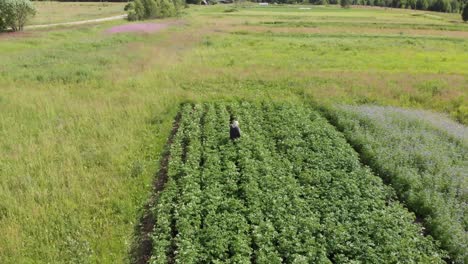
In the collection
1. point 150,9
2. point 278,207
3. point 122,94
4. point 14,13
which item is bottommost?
point 278,207

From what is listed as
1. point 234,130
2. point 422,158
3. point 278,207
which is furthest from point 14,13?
point 422,158

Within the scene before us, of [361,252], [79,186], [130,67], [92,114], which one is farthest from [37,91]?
[361,252]

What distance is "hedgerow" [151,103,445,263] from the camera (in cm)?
905

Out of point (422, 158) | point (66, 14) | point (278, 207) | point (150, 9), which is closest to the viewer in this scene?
point (278, 207)

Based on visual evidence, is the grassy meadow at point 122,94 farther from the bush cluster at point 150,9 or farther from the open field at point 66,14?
the bush cluster at point 150,9

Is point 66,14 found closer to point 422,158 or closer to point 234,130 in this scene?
point 234,130

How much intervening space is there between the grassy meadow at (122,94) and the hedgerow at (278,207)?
1605 mm

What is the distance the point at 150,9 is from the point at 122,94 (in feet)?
170

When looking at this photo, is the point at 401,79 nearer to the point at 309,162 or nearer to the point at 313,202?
the point at 309,162

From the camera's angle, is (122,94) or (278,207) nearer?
(278,207)

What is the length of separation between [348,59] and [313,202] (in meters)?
26.1

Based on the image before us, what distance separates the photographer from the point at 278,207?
1061 centimetres

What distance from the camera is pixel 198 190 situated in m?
11.5

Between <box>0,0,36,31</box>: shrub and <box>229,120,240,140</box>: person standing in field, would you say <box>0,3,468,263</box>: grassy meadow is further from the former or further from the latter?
<box>0,0,36,31</box>: shrub
